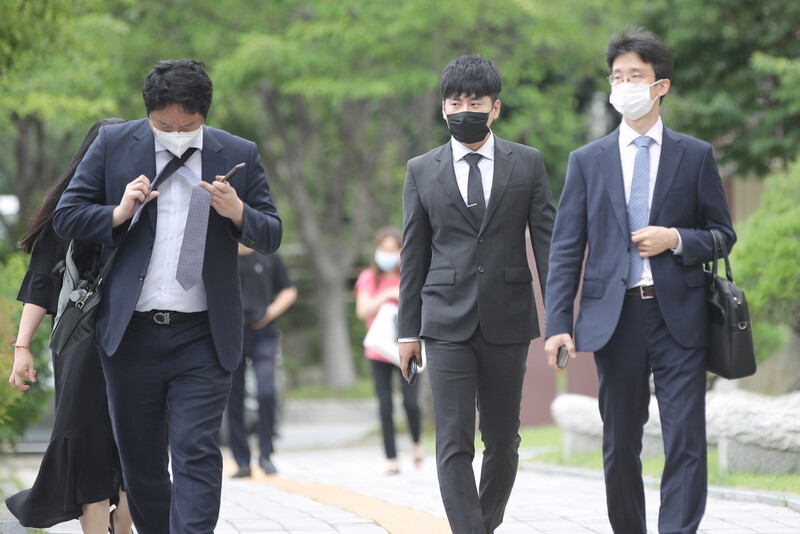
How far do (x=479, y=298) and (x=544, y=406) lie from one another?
8.84 m

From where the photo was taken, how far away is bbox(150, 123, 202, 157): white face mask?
467 centimetres

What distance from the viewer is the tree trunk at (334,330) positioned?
74.2ft

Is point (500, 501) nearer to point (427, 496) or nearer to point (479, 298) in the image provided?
point (479, 298)

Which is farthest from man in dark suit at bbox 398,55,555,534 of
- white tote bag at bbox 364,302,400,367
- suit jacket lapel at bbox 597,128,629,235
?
white tote bag at bbox 364,302,400,367

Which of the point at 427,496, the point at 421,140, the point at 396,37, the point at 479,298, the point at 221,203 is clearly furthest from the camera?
the point at 421,140

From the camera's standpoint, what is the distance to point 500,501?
5348 millimetres

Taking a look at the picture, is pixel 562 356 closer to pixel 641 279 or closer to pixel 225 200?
pixel 641 279

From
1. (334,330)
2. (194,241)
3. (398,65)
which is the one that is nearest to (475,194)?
(194,241)

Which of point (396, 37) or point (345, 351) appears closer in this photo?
point (396, 37)

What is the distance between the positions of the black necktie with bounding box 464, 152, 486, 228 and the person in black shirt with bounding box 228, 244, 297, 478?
4.55 m

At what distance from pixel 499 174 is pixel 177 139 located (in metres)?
1.45

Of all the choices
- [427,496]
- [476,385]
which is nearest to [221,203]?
[476,385]

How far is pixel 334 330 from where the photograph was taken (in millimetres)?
23016

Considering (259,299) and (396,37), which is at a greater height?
(396,37)
